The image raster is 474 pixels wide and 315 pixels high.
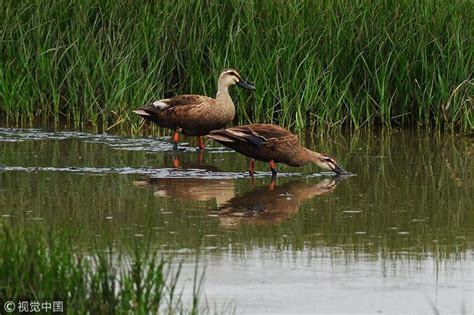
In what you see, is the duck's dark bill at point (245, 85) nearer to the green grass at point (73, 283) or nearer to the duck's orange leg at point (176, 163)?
the duck's orange leg at point (176, 163)

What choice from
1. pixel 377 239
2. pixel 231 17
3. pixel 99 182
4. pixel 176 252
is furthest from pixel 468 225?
pixel 231 17

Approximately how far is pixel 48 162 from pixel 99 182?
1.24 m

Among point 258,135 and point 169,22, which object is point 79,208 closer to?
point 258,135

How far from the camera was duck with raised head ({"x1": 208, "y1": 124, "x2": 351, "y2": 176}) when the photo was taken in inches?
459

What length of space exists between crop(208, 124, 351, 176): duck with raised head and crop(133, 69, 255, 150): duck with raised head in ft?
5.34

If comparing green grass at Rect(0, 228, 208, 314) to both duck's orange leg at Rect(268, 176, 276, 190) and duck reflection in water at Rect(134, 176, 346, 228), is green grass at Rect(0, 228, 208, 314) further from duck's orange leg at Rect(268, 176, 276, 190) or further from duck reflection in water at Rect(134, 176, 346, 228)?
duck's orange leg at Rect(268, 176, 276, 190)

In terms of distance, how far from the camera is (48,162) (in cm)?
1212

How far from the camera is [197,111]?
530 inches

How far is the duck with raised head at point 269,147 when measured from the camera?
38.3ft

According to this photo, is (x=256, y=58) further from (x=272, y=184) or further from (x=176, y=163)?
(x=272, y=184)

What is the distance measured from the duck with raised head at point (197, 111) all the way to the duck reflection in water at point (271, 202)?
214 cm

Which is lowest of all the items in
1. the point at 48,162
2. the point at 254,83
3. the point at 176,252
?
the point at 176,252

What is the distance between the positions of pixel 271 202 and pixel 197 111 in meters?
3.36

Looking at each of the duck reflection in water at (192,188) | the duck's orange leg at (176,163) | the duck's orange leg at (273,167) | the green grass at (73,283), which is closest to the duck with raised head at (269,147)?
the duck's orange leg at (273,167)
